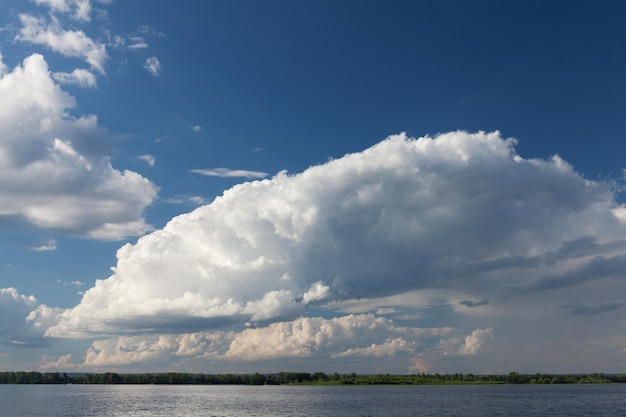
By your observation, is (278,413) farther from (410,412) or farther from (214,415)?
(410,412)

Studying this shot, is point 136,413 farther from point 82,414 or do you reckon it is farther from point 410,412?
point 410,412

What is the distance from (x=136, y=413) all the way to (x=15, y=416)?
32.9m

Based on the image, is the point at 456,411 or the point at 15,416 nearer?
the point at 15,416

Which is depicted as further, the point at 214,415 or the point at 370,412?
the point at 370,412

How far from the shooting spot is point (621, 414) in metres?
164

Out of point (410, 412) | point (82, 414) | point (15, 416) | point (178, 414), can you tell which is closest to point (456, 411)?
point (410, 412)

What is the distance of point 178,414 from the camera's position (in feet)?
542

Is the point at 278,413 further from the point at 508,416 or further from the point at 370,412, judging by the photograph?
the point at 508,416

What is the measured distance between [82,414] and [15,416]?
58.0 ft

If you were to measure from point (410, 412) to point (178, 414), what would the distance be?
70555 millimetres

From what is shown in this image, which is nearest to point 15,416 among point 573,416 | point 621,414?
point 573,416

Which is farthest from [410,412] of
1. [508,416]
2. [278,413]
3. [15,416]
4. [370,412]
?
[15,416]

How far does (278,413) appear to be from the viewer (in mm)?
168000

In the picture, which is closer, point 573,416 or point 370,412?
point 573,416
